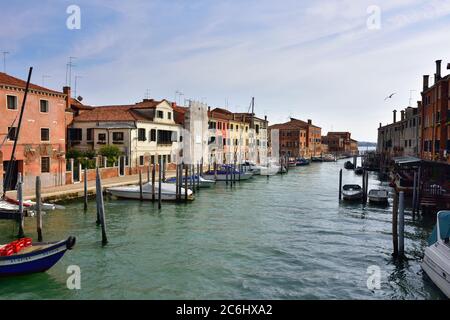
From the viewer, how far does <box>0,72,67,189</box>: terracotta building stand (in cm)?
2475

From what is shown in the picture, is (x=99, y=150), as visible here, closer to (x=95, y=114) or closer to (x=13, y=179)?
(x=95, y=114)

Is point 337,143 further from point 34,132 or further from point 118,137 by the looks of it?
point 34,132

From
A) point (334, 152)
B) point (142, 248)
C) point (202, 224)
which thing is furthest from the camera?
point (334, 152)

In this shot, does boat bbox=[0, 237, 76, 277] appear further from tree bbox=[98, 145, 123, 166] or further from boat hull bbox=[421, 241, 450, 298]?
tree bbox=[98, 145, 123, 166]

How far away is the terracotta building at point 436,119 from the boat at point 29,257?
2510cm

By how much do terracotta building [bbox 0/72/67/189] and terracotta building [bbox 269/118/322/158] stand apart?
65.9 metres

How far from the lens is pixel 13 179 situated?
84.5 ft

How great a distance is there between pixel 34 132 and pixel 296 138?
73.1 m

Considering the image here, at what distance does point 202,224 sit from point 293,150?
75.2 m

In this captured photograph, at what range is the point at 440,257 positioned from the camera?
11.8m

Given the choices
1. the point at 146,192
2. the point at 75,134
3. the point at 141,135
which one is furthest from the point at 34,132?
the point at 141,135

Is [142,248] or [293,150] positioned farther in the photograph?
[293,150]

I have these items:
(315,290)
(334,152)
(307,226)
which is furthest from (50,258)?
(334,152)

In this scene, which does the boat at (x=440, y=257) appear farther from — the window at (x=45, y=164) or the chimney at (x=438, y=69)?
the chimney at (x=438, y=69)
